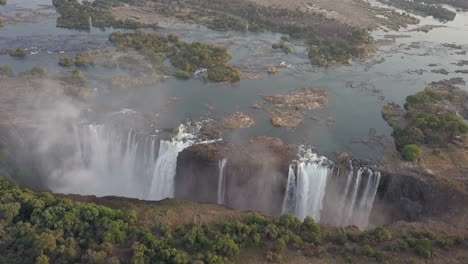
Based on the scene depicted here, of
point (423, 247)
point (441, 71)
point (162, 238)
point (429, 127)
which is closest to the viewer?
point (162, 238)

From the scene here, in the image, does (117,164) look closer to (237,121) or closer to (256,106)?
(237,121)

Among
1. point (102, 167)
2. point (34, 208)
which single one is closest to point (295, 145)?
point (102, 167)

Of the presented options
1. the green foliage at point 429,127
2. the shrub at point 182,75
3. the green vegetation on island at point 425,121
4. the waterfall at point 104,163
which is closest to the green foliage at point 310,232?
the green vegetation on island at point 425,121

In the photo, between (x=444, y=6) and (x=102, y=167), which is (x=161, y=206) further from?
(x=444, y=6)

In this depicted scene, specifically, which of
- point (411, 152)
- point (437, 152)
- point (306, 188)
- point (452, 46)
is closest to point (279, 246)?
point (306, 188)

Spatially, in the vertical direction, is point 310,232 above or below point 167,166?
above
